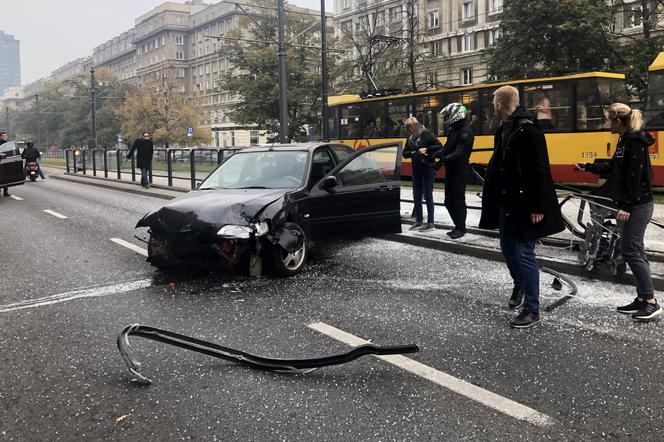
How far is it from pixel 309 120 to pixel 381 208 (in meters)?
28.6

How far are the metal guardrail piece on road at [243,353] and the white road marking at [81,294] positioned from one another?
1.98m

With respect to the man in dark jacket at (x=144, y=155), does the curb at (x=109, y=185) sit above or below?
below

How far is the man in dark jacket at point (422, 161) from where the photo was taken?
9109 mm

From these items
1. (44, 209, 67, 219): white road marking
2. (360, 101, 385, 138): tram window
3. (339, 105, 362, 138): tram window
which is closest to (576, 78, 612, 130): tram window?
(360, 101, 385, 138): tram window

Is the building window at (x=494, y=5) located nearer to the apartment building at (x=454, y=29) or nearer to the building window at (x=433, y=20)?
the apartment building at (x=454, y=29)

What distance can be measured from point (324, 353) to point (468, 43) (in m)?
52.9

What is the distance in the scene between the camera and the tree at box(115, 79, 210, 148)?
204ft

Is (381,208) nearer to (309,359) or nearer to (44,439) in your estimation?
(309,359)

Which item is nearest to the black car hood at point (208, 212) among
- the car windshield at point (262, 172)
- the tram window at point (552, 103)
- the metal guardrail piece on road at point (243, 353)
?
the car windshield at point (262, 172)

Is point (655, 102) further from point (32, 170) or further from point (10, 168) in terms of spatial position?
point (32, 170)

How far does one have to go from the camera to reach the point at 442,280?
6477mm

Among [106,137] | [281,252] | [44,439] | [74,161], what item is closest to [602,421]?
[44,439]

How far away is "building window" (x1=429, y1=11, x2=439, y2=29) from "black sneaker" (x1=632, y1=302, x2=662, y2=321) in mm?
53998

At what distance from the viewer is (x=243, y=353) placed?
13.5ft
